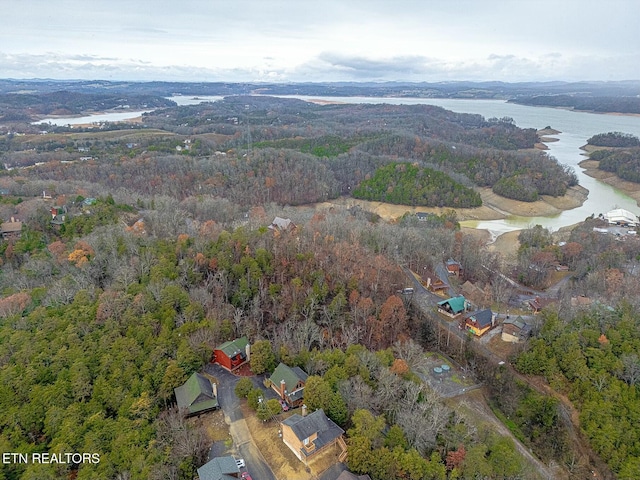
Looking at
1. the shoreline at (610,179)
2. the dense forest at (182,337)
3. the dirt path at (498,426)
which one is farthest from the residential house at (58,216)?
the shoreline at (610,179)

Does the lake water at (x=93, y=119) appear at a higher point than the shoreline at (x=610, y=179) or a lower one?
higher

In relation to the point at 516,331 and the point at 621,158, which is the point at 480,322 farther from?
the point at 621,158

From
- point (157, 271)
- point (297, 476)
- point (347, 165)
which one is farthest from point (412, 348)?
point (347, 165)

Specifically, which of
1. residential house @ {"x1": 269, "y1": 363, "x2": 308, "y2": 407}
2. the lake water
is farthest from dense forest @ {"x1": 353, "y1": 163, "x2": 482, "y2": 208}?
the lake water

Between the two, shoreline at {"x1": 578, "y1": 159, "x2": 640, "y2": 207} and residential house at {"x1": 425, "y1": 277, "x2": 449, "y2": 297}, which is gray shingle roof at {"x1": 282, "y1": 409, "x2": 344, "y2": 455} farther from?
shoreline at {"x1": 578, "y1": 159, "x2": 640, "y2": 207}

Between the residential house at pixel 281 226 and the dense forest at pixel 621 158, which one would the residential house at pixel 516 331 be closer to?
the residential house at pixel 281 226
